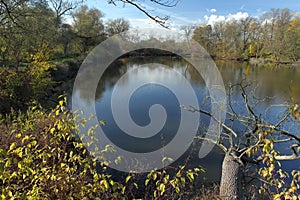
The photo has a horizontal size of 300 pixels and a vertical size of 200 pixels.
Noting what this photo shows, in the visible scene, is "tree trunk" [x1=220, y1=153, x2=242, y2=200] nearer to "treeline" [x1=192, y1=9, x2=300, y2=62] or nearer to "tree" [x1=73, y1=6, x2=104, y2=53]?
"tree" [x1=73, y1=6, x2=104, y2=53]

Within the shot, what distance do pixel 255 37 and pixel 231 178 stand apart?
40.0 m

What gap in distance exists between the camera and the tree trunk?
3352 millimetres

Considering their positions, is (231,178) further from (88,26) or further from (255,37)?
(255,37)

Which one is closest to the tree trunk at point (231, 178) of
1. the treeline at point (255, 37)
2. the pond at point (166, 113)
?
the pond at point (166, 113)

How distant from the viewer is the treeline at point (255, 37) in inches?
1281

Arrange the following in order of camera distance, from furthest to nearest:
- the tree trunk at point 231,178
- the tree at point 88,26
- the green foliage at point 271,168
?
the tree at point 88,26, the tree trunk at point 231,178, the green foliage at point 271,168

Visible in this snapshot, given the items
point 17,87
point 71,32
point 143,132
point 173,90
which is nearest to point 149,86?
point 173,90

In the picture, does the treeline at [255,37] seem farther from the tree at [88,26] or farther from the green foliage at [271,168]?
the green foliage at [271,168]

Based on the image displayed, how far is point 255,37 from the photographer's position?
37.6 meters

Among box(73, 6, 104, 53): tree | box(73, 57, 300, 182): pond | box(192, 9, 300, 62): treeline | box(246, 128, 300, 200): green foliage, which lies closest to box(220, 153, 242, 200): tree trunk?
box(73, 57, 300, 182): pond

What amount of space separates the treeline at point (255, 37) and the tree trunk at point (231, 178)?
107 ft

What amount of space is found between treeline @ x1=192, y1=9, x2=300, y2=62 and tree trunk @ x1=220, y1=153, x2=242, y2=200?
107 ft

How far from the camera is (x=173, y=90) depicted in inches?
544

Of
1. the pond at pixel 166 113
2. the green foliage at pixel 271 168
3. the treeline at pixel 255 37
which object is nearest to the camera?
the green foliage at pixel 271 168
